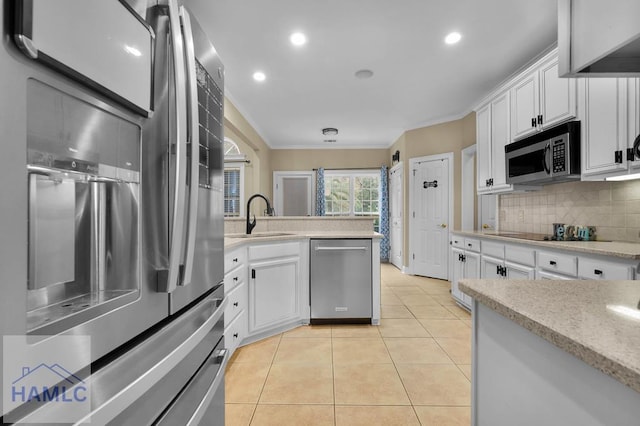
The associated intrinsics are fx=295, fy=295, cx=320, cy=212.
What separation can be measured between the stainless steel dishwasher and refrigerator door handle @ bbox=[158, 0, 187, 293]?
220 centimetres

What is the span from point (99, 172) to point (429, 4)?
255 cm

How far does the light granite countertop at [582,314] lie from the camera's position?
1.41ft

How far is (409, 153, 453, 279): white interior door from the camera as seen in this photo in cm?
483

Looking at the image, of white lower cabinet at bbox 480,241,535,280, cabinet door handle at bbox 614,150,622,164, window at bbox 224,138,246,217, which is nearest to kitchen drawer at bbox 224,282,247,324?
white lower cabinet at bbox 480,241,535,280

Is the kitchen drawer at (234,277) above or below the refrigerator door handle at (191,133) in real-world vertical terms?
below

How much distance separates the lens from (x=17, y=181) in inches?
15.7

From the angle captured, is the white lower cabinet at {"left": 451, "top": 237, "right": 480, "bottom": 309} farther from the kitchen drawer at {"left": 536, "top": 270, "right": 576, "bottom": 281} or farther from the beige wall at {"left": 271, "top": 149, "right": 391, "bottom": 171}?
the beige wall at {"left": 271, "top": 149, "right": 391, "bottom": 171}

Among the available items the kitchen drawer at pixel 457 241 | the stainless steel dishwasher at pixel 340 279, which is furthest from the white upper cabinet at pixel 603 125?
the stainless steel dishwasher at pixel 340 279

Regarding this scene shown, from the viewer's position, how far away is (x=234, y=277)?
7.11 ft

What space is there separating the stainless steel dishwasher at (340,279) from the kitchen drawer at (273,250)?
0.18m

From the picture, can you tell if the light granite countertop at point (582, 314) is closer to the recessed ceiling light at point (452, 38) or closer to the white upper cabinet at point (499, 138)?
the recessed ceiling light at point (452, 38)

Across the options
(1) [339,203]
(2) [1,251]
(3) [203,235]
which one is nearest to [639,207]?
(3) [203,235]

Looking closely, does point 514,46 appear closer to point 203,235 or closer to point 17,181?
point 203,235

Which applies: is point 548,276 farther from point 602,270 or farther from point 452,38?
point 452,38
